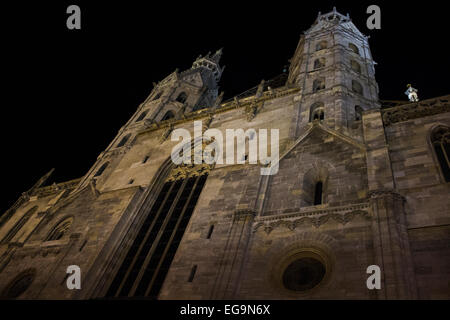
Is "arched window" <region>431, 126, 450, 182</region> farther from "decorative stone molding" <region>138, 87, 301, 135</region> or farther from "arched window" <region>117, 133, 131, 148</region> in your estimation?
"arched window" <region>117, 133, 131, 148</region>

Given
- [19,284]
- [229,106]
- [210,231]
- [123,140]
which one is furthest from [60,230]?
[229,106]

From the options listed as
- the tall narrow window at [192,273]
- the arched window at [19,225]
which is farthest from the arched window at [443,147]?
the arched window at [19,225]

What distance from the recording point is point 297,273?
9.81 metres

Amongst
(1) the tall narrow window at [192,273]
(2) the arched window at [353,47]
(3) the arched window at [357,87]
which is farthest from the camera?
(2) the arched window at [353,47]

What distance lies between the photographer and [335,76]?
61.7 feet

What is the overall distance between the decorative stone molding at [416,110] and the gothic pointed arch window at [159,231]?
8339 mm

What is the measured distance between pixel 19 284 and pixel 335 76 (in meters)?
18.4

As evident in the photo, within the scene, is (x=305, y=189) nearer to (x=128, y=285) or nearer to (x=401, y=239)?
(x=401, y=239)

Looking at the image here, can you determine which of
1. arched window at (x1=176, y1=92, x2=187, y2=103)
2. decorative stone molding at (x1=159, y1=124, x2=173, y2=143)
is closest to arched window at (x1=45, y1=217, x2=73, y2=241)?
decorative stone molding at (x1=159, y1=124, x2=173, y2=143)

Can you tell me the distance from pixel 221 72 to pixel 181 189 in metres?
26.8

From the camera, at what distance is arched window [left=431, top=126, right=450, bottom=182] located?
10.8 metres

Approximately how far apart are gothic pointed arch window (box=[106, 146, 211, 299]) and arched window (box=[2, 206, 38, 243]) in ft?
33.8

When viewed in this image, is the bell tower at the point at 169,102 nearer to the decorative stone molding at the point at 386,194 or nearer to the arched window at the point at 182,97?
the arched window at the point at 182,97

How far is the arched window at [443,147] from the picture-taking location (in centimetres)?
1079
